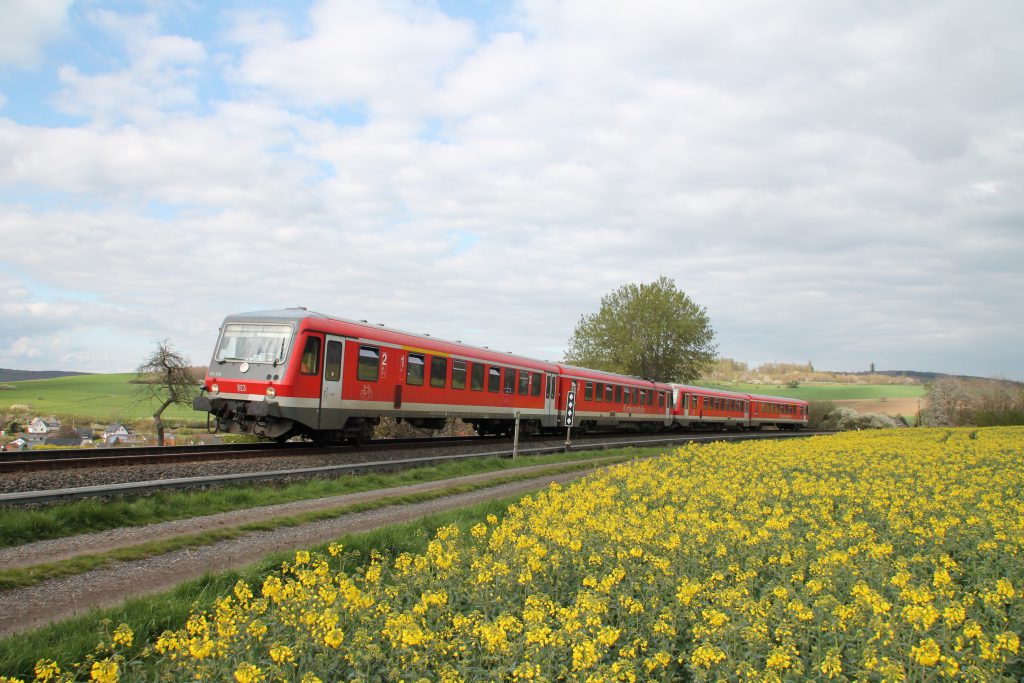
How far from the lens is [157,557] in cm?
821

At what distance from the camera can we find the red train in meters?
17.0

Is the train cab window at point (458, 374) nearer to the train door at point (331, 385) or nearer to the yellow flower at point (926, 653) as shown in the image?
the train door at point (331, 385)

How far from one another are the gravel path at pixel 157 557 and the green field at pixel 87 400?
30608 millimetres

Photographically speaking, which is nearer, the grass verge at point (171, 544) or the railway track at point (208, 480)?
the grass verge at point (171, 544)

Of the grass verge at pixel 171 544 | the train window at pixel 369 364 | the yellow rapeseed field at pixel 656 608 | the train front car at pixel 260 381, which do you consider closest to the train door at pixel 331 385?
the train front car at pixel 260 381

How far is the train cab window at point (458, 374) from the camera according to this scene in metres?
23.3

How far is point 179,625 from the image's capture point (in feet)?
19.5

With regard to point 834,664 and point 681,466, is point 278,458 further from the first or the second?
point 834,664

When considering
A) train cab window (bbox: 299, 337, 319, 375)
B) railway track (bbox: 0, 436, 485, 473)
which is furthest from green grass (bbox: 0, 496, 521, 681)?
train cab window (bbox: 299, 337, 319, 375)

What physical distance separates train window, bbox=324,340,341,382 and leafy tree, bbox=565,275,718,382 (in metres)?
51.9

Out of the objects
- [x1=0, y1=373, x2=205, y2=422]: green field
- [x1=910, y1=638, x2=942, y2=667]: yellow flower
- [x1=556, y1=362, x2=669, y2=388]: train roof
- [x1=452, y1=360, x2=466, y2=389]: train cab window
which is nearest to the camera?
[x1=910, y1=638, x2=942, y2=667]: yellow flower

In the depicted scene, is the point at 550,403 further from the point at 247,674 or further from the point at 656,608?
the point at 247,674

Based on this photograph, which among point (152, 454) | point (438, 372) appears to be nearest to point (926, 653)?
point (152, 454)

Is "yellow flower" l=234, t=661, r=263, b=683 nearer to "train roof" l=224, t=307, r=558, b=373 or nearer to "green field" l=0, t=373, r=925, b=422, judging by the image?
"train roof" l=224, t=307, r=558, b=373
